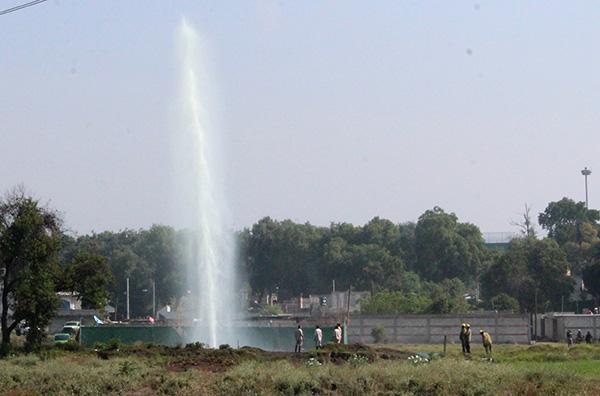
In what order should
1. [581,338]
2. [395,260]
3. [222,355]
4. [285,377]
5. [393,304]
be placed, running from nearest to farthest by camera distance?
[285,377] < [222,355] < [581,338] < [393,304] < [395,260]

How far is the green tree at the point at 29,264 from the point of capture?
5381 centimetres

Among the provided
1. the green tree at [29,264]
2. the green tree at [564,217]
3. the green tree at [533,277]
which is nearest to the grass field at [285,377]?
the green tree at [29,264]

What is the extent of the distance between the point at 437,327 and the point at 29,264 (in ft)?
109

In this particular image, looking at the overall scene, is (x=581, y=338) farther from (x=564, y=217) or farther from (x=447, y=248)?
(x=564, y=217)

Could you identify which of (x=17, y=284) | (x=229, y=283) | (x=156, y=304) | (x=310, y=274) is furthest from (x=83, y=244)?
(x=17, y=284)

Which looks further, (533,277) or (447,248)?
(447,248)

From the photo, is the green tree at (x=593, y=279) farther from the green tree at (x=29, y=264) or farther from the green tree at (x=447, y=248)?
the green tree at (x=29, y=264)

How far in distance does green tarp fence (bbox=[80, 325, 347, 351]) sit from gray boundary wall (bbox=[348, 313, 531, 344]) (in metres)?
13.8

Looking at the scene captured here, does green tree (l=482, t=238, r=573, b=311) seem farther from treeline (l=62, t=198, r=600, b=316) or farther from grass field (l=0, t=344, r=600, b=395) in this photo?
grass field (l=0, t=344, r=600, b=395)

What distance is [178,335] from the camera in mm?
66312

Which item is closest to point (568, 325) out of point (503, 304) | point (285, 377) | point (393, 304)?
point (393, 304)

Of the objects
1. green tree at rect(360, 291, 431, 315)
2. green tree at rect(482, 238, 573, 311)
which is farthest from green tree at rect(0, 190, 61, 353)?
green tree at rect(482, 238, 573, 311)

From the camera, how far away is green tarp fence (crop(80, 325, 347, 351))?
65.0m

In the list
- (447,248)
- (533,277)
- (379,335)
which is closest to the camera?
(379,335)
